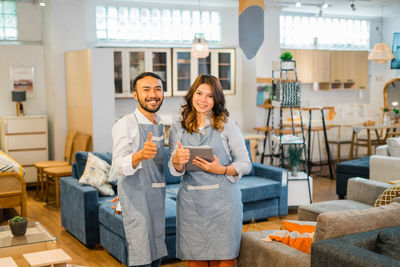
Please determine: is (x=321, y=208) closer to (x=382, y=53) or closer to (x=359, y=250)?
(x=359, y=250)

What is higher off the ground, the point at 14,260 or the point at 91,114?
the point at 91,114

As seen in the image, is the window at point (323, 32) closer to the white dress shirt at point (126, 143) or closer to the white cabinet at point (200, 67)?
the white cabinet at point (200, 67)

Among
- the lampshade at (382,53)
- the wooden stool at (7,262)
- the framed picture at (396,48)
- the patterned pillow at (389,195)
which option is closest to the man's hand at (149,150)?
the wooden stool at (7,262)

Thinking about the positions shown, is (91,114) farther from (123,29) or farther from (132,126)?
(132,126)

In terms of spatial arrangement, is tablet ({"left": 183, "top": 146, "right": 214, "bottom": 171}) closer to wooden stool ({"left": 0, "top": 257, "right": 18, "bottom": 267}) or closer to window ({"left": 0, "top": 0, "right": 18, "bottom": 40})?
wooden stool ({"left": 0, "top": 257, "right": 18, "bottom": 267})

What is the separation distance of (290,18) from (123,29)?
11.9ft

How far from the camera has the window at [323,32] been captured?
1062 centimetres

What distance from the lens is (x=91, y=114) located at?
23.4 feet

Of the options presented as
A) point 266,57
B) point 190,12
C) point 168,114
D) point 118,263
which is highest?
point 190,12

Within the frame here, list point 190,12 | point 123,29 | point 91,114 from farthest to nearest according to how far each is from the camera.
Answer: point 190,12 → point 123,29 → point 91,114

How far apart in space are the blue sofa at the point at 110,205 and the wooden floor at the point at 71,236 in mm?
91

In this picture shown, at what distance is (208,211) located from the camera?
10.2ft

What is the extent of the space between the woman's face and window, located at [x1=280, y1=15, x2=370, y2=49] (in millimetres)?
7687

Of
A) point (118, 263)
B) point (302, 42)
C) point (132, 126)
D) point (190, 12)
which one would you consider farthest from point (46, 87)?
point (132, 126)
